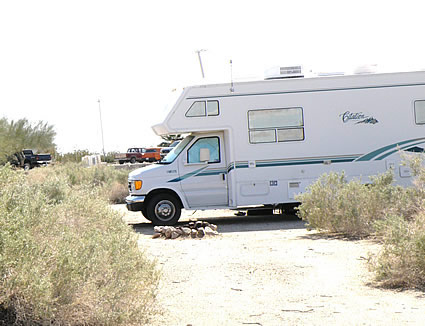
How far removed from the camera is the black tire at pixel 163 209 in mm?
14453

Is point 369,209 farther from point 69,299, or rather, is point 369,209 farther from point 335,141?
point 69,299

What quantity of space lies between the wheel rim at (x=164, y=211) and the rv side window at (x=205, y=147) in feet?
3.41

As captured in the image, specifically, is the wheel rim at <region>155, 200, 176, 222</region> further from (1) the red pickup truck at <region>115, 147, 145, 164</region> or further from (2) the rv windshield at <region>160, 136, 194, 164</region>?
(1) the red pickup truck at <region>115, 147, 145, 164</region>

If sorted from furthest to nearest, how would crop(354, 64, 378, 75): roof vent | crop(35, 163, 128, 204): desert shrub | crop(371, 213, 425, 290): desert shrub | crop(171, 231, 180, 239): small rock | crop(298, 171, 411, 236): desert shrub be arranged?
crop(35, 163, 128, 204): desert shrub → crop(354, 64, 378, 75): roof vent → crop(171, 231, 180, 239): small rock → crop(298, 171, 411, 236): desert shrub → crop(371, 213, 425, 290): desert shrub

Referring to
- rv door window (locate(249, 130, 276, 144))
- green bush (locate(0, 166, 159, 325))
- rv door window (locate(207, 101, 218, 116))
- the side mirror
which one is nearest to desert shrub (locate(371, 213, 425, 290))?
green bush (locate(0, 166, 159, 325))

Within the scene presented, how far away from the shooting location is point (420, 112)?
14992mm

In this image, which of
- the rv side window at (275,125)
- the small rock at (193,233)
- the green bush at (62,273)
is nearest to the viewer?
the green bush at (62,273)

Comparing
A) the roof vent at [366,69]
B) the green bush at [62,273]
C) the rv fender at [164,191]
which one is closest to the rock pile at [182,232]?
the rv fender at [164,191]

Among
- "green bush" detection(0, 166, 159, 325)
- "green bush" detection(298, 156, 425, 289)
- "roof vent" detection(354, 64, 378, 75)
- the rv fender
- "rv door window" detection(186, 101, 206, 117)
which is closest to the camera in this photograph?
"green bush" detection(0, 166, 159, 325)

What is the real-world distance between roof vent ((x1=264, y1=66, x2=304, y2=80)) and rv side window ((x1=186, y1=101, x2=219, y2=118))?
1363 mm

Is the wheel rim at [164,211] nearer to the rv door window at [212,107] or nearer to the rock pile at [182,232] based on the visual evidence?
the rock pile at [182,232]

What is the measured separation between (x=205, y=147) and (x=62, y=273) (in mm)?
9602

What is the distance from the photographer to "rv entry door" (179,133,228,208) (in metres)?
14.4

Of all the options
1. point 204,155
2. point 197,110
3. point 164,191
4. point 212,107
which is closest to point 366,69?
point 212,107
